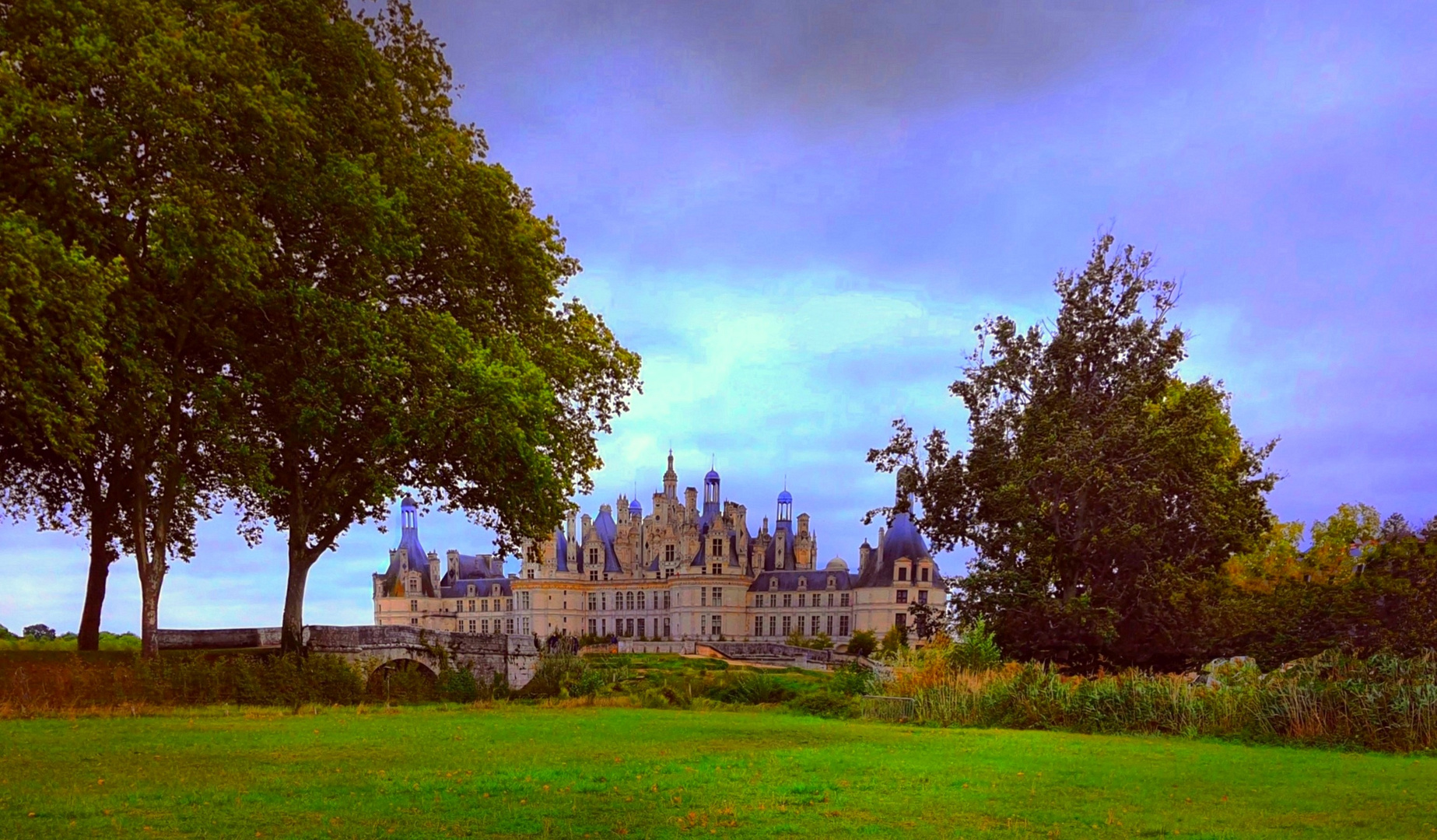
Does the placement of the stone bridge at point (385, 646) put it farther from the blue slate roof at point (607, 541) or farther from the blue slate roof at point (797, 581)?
the blue slate roof at point (607, 541)

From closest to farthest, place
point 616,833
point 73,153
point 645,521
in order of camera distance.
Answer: point 616,833, point 73,153, point 645,521

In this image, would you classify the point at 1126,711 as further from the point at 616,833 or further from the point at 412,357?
the point at 412,357

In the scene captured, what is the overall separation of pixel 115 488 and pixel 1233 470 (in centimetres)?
3139

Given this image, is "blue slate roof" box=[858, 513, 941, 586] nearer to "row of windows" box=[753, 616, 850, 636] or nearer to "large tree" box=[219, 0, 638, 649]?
"row of windows" box=[753, 616, 850, 636]

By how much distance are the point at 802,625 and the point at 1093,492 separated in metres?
65.2

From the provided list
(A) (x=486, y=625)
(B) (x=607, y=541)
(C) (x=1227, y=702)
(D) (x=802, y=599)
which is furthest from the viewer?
(A) (x=486, y=625)

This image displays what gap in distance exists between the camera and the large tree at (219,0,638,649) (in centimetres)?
2469

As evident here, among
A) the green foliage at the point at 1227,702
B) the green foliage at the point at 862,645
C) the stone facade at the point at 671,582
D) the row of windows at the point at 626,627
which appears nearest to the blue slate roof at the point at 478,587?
the stone facade at the point at 671,582

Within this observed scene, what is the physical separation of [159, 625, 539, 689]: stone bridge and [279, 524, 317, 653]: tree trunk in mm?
813

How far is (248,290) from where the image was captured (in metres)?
23.5

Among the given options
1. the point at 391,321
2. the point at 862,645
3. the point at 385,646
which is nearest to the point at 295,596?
the point at 385,646

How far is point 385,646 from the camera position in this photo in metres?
28.8

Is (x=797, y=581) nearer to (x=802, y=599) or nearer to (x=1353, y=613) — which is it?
(x=802, y=599)

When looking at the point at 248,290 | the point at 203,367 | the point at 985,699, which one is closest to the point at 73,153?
the point at 248,290
